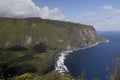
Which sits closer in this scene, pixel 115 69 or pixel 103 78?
pixel 115 69

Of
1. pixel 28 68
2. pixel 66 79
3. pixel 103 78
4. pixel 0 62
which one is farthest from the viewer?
pixel 28 68

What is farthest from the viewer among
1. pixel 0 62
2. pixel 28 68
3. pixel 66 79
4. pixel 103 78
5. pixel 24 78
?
pixel 28 68

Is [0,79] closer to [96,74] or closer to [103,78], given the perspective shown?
[103,78]

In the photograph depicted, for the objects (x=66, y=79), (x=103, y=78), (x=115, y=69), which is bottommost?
(x=103, y=78)

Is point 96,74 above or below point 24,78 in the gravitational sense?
below

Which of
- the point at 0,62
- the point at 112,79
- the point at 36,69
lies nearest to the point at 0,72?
the point at 0,62

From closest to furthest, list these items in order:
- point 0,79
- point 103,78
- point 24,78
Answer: point 24,78, point 0,79, point 103,78

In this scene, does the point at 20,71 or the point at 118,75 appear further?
the point at 20,71

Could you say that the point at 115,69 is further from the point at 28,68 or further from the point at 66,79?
the point at 28,68

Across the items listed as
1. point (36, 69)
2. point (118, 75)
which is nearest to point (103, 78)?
point (36, 69)
